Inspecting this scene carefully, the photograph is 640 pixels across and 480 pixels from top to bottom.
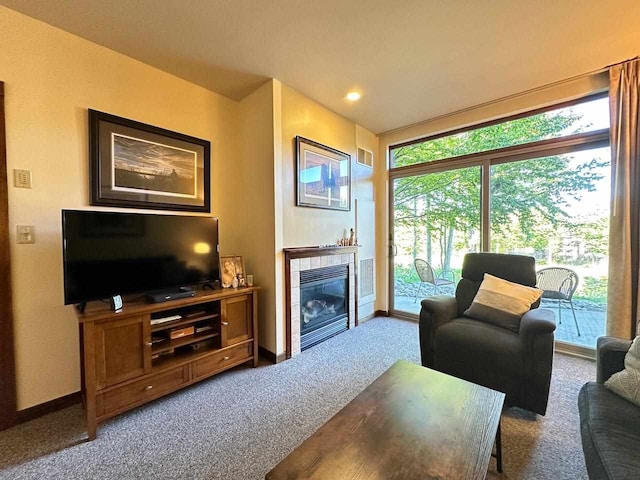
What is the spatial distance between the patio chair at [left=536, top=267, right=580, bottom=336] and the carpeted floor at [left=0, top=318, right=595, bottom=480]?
0.67 meters

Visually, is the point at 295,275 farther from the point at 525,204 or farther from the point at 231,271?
the point at 525,204

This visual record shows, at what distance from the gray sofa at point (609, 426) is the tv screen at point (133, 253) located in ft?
8.08

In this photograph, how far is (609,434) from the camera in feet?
3.35

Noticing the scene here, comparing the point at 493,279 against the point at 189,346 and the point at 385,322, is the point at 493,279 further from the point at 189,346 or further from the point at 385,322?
the point at 189,346

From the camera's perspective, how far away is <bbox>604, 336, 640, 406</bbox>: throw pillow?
120 cm

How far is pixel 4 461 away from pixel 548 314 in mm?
3391

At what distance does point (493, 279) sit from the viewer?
2.33 metres

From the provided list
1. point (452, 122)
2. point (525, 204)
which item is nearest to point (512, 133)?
point (452, 122)

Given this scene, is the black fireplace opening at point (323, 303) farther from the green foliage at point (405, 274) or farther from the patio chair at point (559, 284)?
the patio chair at point (559, 284)

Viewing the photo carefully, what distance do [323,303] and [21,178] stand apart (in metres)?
2.73

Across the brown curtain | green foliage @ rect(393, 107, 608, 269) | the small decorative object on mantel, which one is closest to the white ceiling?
the brown curtain

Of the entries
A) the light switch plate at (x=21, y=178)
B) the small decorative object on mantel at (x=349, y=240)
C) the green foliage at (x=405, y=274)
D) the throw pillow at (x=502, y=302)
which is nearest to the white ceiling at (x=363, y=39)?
the light switch plate at (x=21, y=178)

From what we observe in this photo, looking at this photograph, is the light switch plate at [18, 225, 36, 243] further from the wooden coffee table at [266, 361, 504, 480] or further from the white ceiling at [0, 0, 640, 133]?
the wooden coffee table at [266, 361, 504, 480]

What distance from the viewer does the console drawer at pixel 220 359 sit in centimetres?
215
